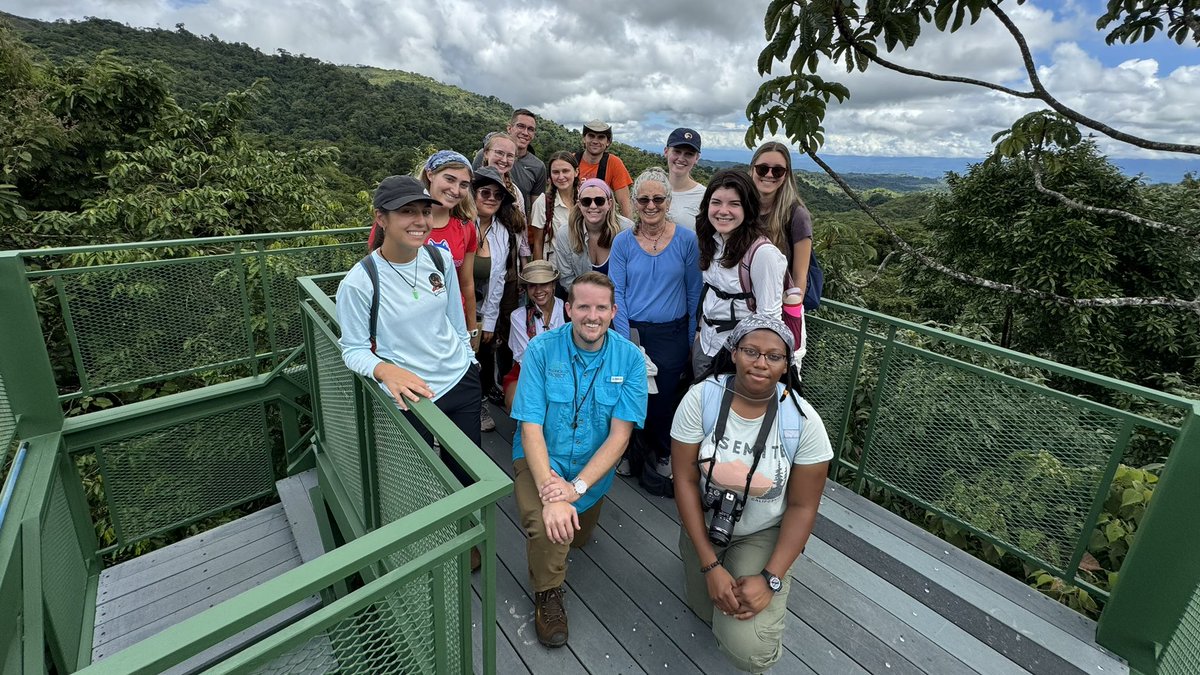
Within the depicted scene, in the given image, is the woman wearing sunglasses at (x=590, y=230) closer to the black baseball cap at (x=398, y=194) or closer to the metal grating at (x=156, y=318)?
the black baseball cap at (x=398, y=194)

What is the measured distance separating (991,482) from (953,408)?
0.43 metres

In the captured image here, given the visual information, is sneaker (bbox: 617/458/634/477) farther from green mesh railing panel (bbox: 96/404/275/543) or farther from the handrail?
green mesh railing panel (bbox: 96/404/275/543)

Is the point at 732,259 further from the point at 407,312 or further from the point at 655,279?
the point at 407,312

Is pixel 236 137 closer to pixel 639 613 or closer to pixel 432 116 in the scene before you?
pixel 639 613

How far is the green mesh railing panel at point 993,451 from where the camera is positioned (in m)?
2.68

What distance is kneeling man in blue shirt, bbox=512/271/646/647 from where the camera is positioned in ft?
7.98

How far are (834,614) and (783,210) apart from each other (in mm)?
2090

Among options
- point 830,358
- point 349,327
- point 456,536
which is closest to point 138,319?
point 349,327

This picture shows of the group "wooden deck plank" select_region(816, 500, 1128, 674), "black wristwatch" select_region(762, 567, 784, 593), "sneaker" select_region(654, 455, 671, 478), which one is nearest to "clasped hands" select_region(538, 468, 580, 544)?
"black wristwatch" select_region(762, 567, 784, 593)

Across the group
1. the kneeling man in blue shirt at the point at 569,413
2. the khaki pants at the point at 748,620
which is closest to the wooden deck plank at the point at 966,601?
the khaki pants at the point at 748,620

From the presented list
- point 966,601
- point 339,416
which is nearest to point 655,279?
point 339,416

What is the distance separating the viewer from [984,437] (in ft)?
9.82

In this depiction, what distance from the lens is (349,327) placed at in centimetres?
216

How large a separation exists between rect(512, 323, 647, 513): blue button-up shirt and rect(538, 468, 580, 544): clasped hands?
0.99 feet
